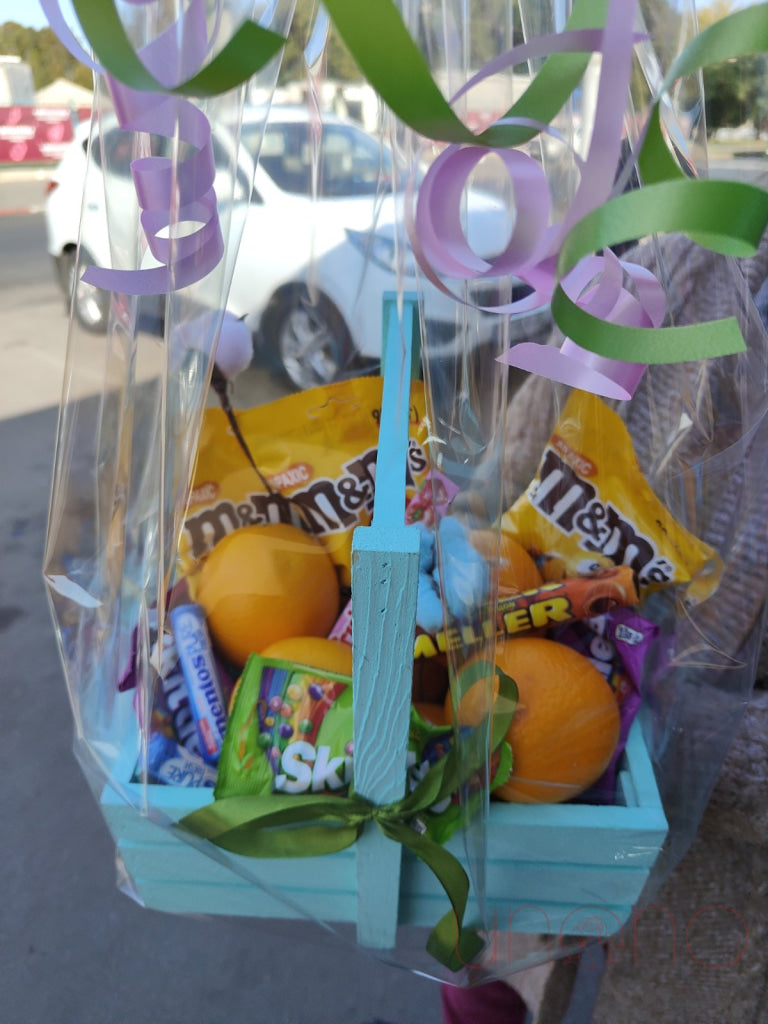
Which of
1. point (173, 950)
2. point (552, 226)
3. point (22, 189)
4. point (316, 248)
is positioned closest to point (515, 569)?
point (552, 226)

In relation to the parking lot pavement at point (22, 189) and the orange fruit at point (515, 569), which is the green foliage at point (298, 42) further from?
the parking lot pavement at point (22, 189)

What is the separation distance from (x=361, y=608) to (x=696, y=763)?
37 centimetres

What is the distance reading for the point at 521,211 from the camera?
397mm

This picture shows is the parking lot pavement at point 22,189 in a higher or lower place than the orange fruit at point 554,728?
lower

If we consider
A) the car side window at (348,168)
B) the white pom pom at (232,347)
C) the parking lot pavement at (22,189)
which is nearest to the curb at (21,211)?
the parking lot pavement at (22,189)

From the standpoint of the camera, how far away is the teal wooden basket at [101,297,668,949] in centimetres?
52

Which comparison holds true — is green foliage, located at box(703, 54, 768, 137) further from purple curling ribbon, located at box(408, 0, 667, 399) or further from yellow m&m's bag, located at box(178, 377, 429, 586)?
yellow m&m's bag, located at box(178, 377, 429, 586)

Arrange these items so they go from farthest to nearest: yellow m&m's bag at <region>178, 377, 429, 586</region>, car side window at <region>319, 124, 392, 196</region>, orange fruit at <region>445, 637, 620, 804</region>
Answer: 1. car side window at <region>319, 124, 392, 196</region>
2. yellow m&m's bag at <region>178, 377, 429, 586</region>
3. orange fruit at <region>445, 637, 620, 804</region>

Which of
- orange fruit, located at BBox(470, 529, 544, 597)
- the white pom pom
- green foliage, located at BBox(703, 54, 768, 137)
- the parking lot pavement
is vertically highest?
green foliage, located at BBox(703, 54, 768, 137)

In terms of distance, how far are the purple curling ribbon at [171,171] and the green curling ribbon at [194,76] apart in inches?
1.5

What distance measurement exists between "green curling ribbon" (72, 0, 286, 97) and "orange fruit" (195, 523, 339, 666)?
1.22ft

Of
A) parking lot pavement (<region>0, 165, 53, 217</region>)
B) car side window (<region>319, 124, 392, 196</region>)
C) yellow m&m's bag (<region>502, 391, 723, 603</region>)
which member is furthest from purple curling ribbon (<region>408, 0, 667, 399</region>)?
parking lot pavement (<region>0, 165, 53, 217</region>)

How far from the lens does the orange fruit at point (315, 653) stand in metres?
0.61

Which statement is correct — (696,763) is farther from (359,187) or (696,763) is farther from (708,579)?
(359,187)
